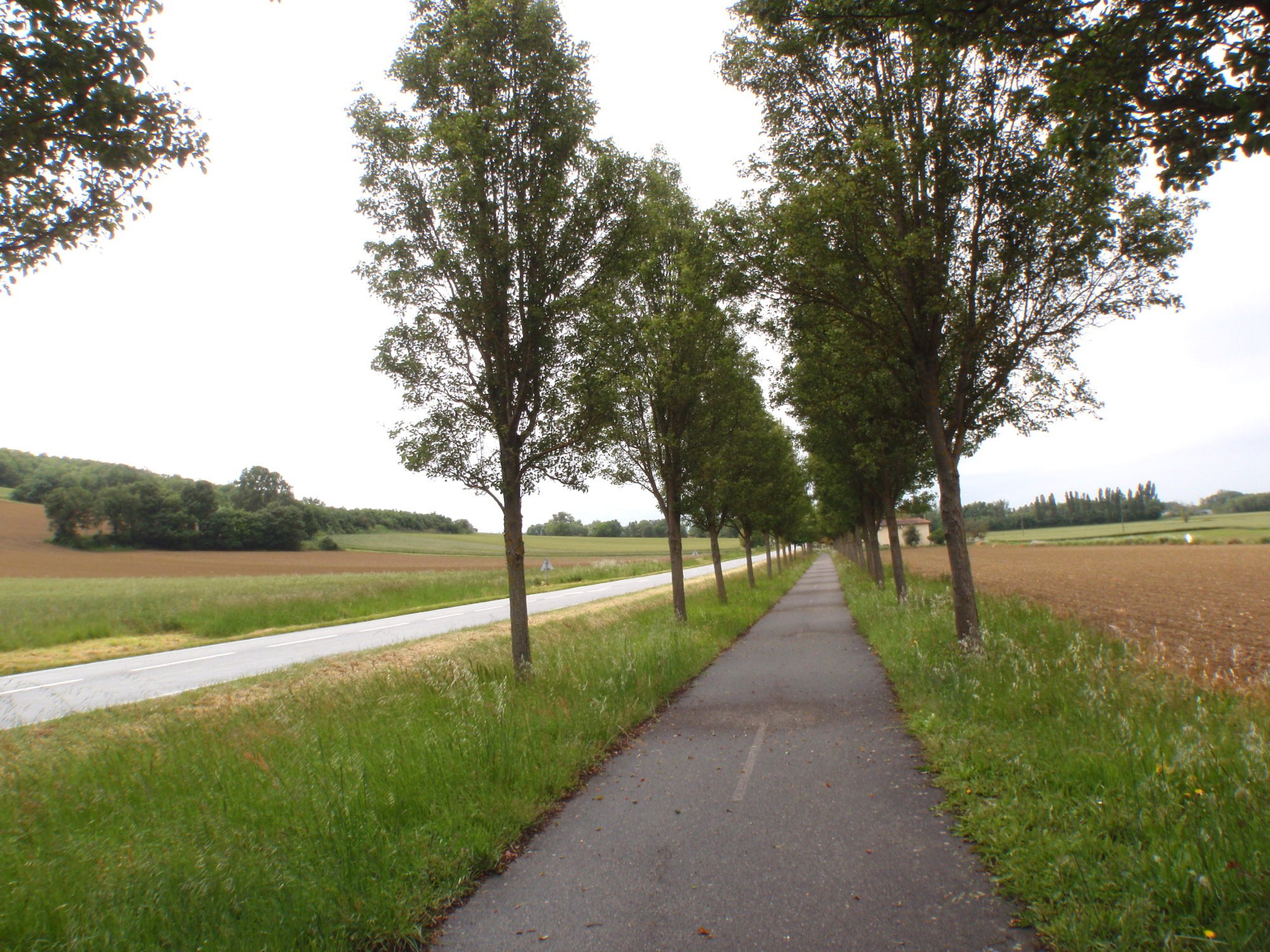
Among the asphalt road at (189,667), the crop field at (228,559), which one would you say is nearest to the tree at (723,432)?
the asphalt road at (189,667)

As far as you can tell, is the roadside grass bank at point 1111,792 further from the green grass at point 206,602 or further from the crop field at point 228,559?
the crop field at point 228,559

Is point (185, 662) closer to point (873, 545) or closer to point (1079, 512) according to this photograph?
point (873, 545)

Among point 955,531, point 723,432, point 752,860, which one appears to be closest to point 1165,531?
point 723,432

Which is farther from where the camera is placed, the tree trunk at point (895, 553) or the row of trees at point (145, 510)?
the row of trees at point (145, 510)

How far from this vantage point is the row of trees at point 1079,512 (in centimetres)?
13638

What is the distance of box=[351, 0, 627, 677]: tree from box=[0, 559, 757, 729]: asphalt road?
19.9 ft

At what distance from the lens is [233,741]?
19.7 ft

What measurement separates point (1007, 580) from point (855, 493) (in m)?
11.6

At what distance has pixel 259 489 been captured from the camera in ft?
298

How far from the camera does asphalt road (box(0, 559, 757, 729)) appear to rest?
9.74m

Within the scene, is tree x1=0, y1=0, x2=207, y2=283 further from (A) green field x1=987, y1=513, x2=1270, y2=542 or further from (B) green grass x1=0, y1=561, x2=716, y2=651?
(A) green field x1=987, y1=513, x2=1270, y2=542

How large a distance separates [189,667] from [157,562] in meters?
45.3

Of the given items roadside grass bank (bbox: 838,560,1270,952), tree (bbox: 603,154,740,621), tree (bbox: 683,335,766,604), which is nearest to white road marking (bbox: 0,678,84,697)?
tree (bbox: 603,154,740,621)

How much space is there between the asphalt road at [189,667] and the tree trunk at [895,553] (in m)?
11.0
